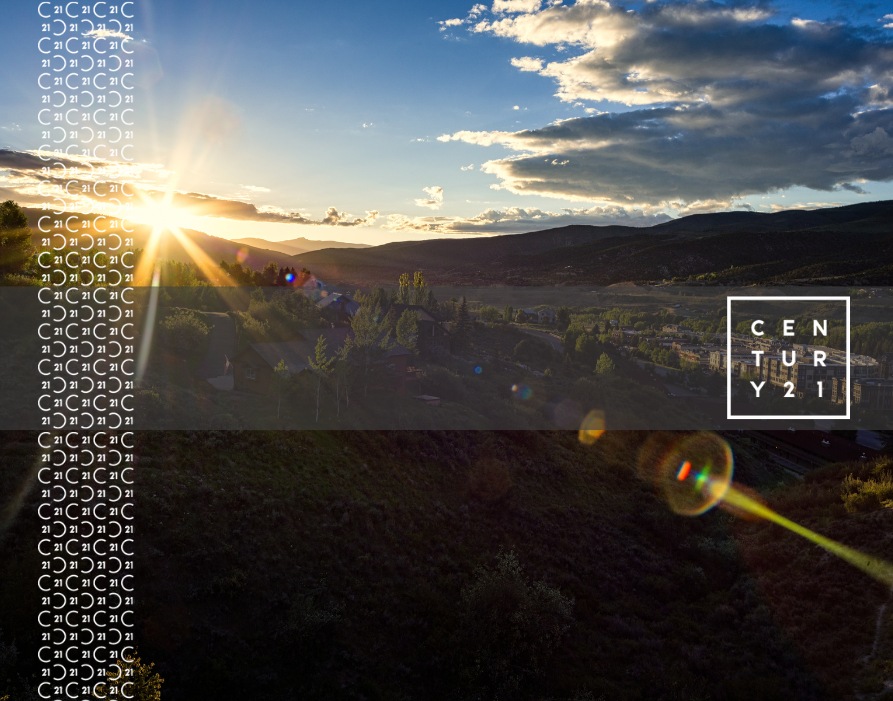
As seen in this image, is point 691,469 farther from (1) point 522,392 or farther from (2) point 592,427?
(1) point 522,392

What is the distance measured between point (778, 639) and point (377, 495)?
14033 millimetres

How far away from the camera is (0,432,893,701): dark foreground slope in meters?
14.0

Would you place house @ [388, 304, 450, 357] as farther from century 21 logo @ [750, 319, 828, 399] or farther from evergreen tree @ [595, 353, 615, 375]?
century 21 logo @ [750, 319, 828, 399]

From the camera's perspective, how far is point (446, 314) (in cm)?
6788

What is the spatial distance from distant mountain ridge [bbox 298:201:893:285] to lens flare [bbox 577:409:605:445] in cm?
5373

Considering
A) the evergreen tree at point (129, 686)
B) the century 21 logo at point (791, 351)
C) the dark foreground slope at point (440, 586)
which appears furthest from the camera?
the century 21 logo at point (791, 351)

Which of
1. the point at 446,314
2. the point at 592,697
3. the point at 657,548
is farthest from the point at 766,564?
the point at 446,314

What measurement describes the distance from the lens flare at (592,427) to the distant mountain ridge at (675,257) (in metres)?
53.7

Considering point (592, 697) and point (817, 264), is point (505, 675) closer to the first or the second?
point (592, 697)

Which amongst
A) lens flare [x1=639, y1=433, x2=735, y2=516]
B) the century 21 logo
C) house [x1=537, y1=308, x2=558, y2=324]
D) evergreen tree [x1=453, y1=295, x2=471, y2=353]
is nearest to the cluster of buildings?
the century 21 logo

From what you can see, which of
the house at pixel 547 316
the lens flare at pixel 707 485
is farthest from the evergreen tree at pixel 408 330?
the house at pixel 547 316

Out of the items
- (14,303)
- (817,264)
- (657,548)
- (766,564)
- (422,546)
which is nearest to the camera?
(422,546)

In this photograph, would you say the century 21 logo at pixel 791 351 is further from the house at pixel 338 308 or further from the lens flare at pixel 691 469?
the house at pixel 338 308

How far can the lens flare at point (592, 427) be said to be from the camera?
120 feet
